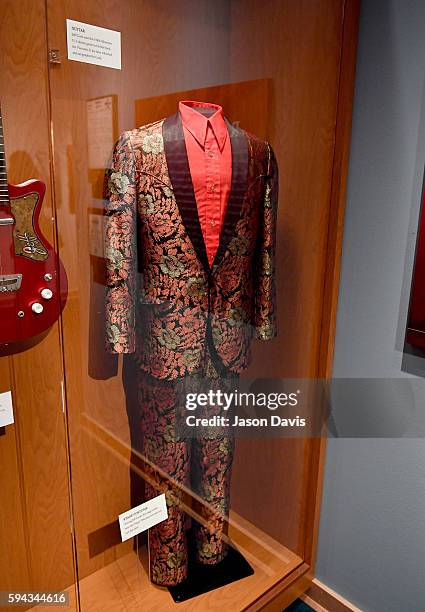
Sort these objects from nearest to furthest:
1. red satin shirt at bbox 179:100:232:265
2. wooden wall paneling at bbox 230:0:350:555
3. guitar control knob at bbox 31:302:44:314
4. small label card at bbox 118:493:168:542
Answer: guitar control knob at bbox 31:302:44:314
red satin shirt at bbox 179:100:232:265
wooden wall paneling at bbox 230:0:350:555
small label card at bbox 118:493:168:542

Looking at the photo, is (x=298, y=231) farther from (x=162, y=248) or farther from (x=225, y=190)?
(x=162, y=248)

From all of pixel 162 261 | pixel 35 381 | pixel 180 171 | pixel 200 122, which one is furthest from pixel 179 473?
pixel 200 122

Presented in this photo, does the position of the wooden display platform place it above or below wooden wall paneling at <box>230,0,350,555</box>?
below

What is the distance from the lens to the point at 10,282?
1.21 metres

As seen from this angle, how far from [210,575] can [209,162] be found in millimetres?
1363

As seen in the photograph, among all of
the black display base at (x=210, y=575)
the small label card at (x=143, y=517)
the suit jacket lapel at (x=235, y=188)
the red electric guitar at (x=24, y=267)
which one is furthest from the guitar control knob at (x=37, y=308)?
the black display base at (x=210, y=575)

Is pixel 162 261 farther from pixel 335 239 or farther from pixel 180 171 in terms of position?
pixel 335 239

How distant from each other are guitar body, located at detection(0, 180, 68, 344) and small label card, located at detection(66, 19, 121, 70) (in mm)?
318

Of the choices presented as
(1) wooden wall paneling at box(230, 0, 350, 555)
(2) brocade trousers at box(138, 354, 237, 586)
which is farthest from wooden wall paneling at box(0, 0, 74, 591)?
(1) wooden wall paneling at box(230, 0, 350, 555)

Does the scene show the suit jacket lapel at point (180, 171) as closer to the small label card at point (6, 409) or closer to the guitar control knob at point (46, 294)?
the guitar control knob at point (46, 294)

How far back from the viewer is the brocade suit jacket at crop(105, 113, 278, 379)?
52.8 inches

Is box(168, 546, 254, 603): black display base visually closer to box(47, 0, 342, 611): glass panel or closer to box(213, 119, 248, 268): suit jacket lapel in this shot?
box(47, 0, 342, 611): glass panel

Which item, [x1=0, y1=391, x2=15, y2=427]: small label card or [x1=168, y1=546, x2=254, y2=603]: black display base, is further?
[x1=168, y1=546, x2=254, y2=603]: black display base

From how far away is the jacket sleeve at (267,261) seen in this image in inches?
59.4
